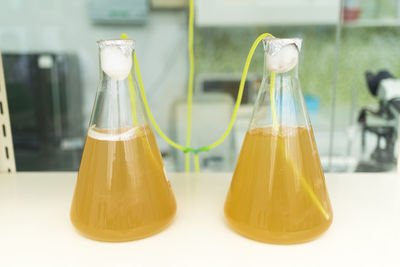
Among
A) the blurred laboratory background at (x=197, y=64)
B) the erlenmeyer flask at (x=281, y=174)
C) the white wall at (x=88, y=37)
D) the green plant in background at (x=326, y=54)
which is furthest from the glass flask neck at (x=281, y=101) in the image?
the green plant in background at (x=326, y=54)

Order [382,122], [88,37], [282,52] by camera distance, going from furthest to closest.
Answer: [88,37], [382,122], [282,52]

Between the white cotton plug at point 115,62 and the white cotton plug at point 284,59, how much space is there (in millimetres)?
138

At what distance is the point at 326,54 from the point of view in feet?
7.11

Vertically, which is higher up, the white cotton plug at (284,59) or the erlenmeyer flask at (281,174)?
the white cotton plug at (284,59)

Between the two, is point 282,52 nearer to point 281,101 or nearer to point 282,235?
point 281,101

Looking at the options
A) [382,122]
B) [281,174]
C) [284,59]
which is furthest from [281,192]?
[382,122]

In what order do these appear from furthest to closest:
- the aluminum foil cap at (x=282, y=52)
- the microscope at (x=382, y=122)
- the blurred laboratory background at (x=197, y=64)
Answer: the blurred laboratory background at (x=197, y=64)
the microscope at (x=382, y=122)
the aluminum foil cap at (x=282, y=52)

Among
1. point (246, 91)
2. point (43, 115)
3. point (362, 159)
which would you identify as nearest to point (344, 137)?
point (362, 159)

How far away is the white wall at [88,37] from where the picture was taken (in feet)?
6.73

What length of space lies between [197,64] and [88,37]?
2.23 feet

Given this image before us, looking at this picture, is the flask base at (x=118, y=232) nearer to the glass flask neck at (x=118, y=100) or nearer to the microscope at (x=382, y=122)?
the glass flask neck at (x=118, y=100)

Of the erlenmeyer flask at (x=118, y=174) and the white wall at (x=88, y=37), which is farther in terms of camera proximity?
the white wall at (x=88, y=37)

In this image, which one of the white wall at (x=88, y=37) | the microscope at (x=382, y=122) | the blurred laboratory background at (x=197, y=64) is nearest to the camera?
the microscope at (x=382, y=122)

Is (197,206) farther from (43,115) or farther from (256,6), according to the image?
(43,115)
